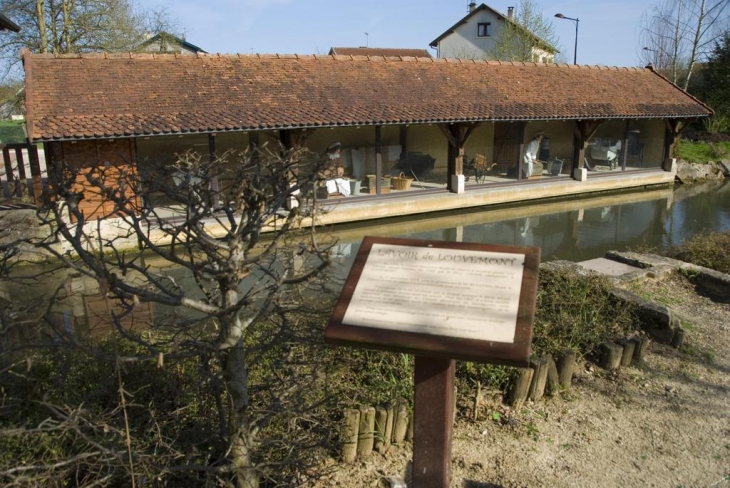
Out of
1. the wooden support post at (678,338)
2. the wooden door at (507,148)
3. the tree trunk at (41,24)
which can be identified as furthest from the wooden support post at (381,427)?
the tree trunk at (41,24)

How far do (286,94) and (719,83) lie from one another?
22.5 meters

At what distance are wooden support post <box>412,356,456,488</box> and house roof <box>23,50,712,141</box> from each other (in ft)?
31.3

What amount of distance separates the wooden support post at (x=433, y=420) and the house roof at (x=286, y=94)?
9530 millimetres

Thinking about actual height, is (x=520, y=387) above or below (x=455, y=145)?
below

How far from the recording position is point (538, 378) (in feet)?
13.3

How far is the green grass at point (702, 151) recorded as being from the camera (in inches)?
845

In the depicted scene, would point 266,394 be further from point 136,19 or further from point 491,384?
point 136,19

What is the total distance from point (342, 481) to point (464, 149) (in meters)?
13.2

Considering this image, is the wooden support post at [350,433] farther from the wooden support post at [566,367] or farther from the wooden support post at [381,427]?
the wooden support post at [566,367]

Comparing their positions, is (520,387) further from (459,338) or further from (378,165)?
(378,165)

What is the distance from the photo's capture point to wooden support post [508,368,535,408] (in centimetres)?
397

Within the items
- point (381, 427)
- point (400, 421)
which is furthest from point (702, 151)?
point (381, 427)

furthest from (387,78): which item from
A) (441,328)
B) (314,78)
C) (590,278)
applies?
(441,328)

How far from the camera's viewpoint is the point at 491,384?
4070 mm
